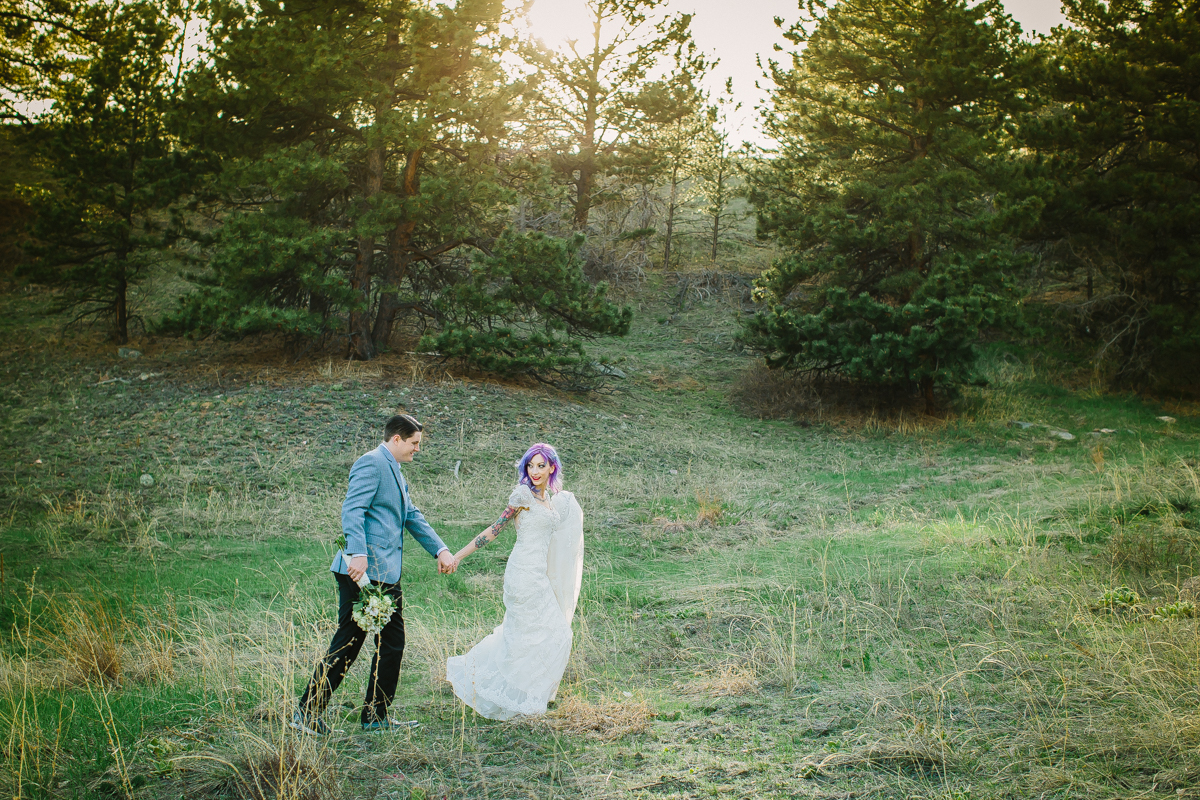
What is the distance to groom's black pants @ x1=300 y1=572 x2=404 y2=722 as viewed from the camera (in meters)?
4.22

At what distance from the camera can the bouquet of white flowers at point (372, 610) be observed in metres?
4.09

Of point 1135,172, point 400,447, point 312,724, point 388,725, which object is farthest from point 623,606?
point 1135,172

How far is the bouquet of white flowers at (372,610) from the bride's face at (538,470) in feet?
4.13

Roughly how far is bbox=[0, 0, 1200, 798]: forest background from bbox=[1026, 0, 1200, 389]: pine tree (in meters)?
0.11

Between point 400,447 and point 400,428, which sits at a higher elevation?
point 400,428

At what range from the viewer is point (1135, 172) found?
17734 mm

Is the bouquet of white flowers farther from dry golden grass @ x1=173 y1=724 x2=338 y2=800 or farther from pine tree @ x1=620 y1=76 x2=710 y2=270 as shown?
pine tree @ x1=620 y1=76 x2=710 y2=270

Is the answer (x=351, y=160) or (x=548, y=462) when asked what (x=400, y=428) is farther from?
(x=351, y=160)

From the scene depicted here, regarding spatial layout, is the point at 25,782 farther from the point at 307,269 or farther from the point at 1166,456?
the point at 1166,456

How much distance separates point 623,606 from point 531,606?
7.01ft

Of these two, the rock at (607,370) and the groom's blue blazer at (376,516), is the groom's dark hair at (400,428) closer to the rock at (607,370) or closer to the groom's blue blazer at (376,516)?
the groom's blue blazer at (376,516)

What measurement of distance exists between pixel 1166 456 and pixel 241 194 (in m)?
18.3

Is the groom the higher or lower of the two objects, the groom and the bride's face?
the lower

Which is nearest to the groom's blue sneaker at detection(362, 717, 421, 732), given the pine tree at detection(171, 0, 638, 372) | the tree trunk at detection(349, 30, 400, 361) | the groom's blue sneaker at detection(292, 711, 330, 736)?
the groom's blue sneaker at detection(292, 711, 330, 736)
